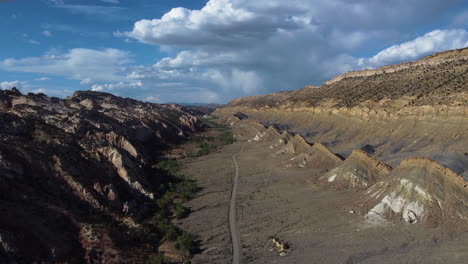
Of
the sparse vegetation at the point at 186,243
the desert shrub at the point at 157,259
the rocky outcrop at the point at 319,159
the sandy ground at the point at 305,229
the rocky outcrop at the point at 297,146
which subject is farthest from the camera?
the rocky outcrop at the point at 297,146

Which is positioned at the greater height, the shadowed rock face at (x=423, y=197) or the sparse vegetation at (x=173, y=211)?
the shadowed rock face at (x=423, y=197)

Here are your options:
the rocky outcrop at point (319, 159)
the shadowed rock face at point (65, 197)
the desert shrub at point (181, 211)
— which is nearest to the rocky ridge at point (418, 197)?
the rocky outcrop at point (319, 159)

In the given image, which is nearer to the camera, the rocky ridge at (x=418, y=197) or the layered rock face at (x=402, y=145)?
the rocky ridge at (x=418, y=197)

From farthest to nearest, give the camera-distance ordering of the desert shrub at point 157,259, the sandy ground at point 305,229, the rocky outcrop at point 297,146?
→ the rocky outcrop at point 297,146, the desert shrub at point 157,259, the sandy ground at point 305,229

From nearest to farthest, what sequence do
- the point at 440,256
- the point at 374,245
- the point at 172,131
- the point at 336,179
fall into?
1. the point at 440,256
2. the point at 374,245
3. the point at 336,179
4. the point at 172,131

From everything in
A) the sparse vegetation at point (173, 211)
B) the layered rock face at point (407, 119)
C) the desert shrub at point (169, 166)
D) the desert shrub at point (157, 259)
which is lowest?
the desert shrub at point (157, 259)

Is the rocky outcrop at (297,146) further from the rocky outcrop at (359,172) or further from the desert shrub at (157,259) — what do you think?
the desert shrub at (157,259)

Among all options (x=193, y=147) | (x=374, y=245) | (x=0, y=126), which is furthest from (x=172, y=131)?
(x=374, y=245)

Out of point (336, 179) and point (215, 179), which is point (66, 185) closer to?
point (215, 179)
